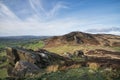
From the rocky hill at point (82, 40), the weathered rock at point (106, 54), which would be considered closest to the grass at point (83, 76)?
the weathered rock at point (106, 54)

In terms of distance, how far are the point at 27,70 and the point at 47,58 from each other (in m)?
12.2

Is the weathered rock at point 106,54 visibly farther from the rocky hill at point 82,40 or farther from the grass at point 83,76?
the grass at point 83,76

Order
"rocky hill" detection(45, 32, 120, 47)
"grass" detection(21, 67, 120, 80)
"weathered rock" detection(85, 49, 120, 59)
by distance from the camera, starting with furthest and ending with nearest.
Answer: "rocky hill" detection(45, 32, 120, 47), "weathered rock" detection(85, 49, 120, 59), "grass" detection(21, 67, 120, 80)

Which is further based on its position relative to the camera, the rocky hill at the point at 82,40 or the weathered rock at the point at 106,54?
the rocky hill at the point at 82,40

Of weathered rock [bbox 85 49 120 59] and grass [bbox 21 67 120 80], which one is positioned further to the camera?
weathered rock [bbox 85 49 120 59]

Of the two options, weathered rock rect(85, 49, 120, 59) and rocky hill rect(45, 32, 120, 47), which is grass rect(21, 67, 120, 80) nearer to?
weathered rock rect(85, 49, 120, 59)

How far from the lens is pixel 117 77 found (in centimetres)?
1655

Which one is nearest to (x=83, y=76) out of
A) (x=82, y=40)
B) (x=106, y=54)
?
(x=106, y=54)

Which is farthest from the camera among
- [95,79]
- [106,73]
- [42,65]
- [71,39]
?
[71,39]

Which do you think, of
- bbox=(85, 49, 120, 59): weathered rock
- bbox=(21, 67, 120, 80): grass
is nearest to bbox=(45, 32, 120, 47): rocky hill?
bbox=(85, 49, 120, 59): weathered rock

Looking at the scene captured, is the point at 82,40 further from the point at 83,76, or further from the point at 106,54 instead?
the point at 83,76

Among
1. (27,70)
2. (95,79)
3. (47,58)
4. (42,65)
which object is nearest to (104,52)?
(47,58)

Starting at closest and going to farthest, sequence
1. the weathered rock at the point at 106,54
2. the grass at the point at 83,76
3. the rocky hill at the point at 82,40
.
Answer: the grass at the point at 83,76 < the weathered rock at the point at 106,54 < the rocky hill at the point at 82,40

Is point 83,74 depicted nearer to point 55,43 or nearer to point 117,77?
point 117,77
